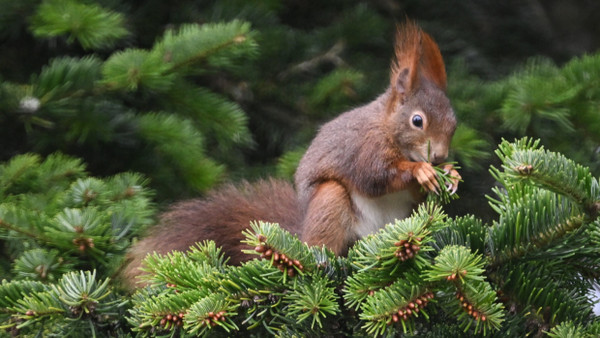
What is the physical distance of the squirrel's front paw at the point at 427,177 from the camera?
4.40 ft

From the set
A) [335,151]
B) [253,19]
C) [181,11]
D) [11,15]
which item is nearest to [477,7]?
[253,19]

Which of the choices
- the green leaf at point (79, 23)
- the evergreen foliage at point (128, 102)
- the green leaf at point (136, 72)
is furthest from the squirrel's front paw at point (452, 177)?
the green leaf at point (79, 23)

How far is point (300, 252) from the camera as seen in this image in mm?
944

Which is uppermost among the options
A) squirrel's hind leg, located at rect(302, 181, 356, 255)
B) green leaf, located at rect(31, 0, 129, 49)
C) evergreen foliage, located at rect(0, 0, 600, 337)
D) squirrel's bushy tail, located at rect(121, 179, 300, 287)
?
green leaf, located at rect(31, 0, 129, 49)

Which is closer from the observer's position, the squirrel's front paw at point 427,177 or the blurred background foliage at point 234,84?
the squirrel's front paw at point 427,177

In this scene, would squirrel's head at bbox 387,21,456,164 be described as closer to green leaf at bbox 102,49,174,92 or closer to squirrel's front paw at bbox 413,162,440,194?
squirrel's front paw at bbox 413,162,440,194

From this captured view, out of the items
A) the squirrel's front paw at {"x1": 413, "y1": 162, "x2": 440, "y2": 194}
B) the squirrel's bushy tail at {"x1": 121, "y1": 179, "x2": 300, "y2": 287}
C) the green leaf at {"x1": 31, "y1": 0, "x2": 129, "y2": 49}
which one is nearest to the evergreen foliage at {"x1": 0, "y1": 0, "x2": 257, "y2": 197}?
the green leaf at {"x1": 31, "y1": 0, "x2": 129, "y2": 49}

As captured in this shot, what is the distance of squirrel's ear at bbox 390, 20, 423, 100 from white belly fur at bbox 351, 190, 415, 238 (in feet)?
0.69

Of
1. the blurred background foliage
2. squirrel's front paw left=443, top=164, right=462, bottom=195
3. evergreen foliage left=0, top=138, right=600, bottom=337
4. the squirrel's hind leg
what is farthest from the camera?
the blurred background foliage

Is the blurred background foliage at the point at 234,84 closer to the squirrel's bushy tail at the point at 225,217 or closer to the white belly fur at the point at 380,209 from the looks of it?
the squirrel's bushy tail at the point at 225,217

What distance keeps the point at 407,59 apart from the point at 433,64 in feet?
0.20

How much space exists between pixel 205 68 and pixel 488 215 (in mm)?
935

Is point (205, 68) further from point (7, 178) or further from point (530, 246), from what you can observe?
point (530, 246)

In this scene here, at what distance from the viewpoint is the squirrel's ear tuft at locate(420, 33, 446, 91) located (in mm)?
1562
